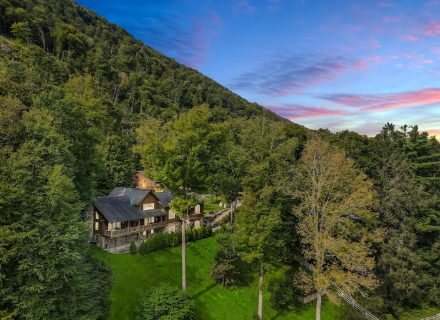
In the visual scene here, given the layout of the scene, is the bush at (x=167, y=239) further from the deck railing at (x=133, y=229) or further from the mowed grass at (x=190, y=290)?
the deck railing at (x=133, y=229)

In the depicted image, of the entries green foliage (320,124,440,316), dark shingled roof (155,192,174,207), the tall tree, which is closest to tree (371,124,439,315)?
green foliage (320,124,440,316)

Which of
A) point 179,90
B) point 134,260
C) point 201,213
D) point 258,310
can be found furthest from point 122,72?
point 258,310

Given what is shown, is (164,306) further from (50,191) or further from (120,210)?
(120,210)

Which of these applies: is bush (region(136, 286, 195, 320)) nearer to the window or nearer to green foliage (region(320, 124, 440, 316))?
green foliage (region(320, 124, 440, 316))

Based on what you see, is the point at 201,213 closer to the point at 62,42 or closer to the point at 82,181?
the point at 82,181

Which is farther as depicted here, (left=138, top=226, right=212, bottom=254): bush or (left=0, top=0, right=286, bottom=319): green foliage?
(left=138, top=226, right=212, bottom=254): bush

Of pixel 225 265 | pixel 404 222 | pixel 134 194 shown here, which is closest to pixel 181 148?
pixel 225 265

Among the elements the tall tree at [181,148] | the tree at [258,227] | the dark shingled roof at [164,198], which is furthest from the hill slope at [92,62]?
the tree at [258,227]
